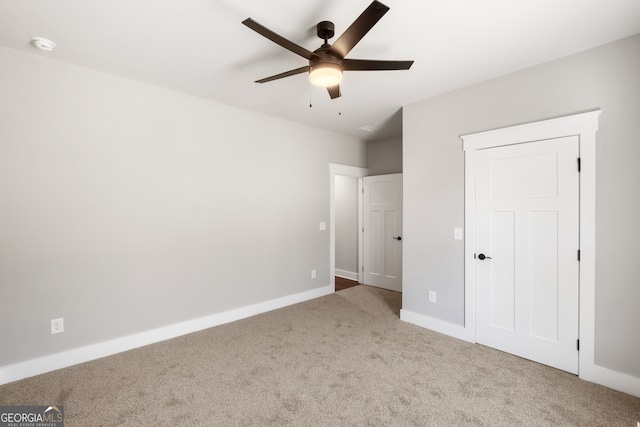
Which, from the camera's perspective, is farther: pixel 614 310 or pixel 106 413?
pixel 614 310

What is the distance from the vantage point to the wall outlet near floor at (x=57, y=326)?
2.53m

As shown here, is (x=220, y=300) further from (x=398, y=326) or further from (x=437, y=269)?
(x=437, y=269)

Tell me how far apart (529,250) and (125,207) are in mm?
3884

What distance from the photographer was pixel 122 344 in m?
2.85

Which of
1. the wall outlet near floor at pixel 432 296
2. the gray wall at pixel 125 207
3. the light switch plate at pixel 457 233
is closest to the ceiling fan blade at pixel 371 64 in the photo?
the light switch plate at pixel 457 233

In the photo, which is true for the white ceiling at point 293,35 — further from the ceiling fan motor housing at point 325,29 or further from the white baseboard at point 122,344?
the white baseboard at point 122,344

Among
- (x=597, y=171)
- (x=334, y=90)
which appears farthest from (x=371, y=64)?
(x=597, y=171)

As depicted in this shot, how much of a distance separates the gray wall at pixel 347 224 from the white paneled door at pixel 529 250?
2.85 meters

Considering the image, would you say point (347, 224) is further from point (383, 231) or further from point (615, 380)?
point (615, 380)

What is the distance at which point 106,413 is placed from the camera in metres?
1.97

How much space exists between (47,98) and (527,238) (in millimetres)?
4439

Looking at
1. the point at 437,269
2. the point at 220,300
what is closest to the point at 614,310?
the point at 437,269

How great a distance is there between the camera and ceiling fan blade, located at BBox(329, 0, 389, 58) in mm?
1466

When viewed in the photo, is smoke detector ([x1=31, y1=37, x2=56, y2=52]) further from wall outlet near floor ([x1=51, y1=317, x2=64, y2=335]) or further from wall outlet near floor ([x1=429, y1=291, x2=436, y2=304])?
wall outlet near floor ([x1=429, y1=291, x2=436, y2=304])
